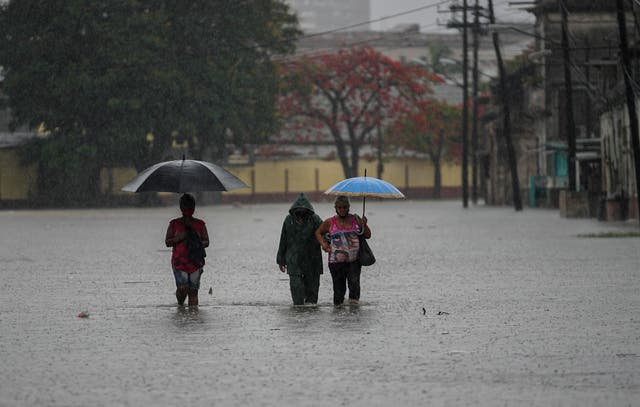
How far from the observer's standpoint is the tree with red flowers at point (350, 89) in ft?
287

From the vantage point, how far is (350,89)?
88312 mm

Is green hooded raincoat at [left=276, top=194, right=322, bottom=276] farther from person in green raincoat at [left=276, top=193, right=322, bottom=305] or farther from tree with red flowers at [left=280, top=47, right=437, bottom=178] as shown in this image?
tree with red flowers at [left=280, top=47, right=437, bottom=178]

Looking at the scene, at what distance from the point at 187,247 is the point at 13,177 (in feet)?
191

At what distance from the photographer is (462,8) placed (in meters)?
65.6

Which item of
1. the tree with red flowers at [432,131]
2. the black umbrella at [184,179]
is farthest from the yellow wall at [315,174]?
the black umbrella at [184,179]

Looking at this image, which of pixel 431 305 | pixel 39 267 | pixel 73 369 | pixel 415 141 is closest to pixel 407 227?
pixel 39 267

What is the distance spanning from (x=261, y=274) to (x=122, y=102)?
44.4m

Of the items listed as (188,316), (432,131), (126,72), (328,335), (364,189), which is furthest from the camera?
(432,131)

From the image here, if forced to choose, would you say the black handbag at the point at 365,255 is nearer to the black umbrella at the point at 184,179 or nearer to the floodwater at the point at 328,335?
the floodwater at the point at 328,335

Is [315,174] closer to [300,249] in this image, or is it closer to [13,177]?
[13,177]

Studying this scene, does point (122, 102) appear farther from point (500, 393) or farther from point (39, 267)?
point (500, 393)

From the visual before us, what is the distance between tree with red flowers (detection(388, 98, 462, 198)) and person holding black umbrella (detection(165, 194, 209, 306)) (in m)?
74.9

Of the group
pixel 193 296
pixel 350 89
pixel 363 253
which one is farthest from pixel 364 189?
pixel 350 89

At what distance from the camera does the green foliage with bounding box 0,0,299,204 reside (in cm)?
6488
